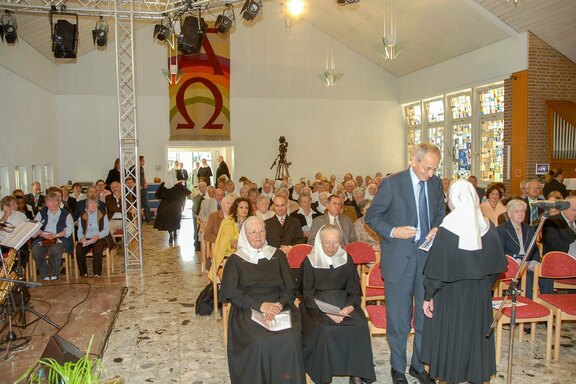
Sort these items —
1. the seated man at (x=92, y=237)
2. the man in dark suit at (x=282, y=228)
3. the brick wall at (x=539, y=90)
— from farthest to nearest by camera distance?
the brick wall at (x=539, y=90)
the seated man at (x=92, y=237)
the man in dark suit at (x=282, y=228)

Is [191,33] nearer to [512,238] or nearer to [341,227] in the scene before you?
[341,227]

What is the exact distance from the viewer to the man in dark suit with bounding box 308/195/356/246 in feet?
20.7

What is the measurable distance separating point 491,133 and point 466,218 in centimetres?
1119

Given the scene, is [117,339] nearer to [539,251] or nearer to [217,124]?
[539,251]

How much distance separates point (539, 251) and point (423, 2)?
27.2 ft

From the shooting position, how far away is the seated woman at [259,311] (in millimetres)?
3635

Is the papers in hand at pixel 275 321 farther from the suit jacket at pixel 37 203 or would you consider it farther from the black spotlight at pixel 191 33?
the suit jacket at pixel 37 203

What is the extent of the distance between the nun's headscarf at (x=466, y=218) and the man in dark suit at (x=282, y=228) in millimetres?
3370

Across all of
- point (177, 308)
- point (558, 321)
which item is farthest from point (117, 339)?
point (558, 321)

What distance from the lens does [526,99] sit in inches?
459

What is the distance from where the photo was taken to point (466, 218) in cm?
325

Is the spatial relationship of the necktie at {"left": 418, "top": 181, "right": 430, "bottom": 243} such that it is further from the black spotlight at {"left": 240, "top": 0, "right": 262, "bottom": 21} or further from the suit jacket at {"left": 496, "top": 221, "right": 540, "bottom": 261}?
the black spotlight at {"left": 240, "top": 0, "right": 262, "bottom": 21}

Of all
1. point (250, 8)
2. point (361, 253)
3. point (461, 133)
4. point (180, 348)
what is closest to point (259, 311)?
point (180, 348)

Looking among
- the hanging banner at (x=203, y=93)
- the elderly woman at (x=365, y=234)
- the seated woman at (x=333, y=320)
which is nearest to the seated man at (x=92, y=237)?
the elderly woman at (x=365, y=234)
